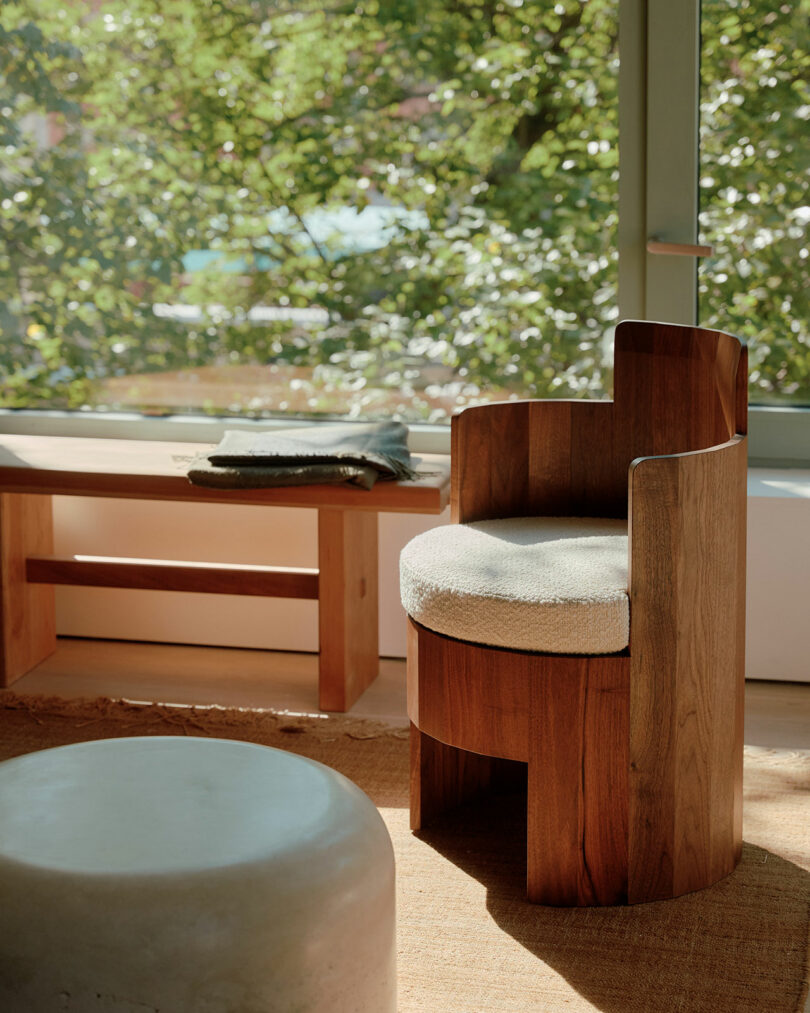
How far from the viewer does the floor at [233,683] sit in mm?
2512

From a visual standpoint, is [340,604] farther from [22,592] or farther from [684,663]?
[684,663]

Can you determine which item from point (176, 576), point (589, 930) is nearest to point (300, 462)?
point (176, 576)

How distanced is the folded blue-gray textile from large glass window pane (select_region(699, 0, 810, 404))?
2.86ft

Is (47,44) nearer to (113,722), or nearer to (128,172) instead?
(128,172)

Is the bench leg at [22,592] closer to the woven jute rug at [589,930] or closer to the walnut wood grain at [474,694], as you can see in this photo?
the woven jute rug at [589,930]

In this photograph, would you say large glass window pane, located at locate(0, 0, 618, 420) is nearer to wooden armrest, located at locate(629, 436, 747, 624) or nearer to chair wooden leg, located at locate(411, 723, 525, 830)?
chair wooden leg, located at locate(411, 723, 525, 830)

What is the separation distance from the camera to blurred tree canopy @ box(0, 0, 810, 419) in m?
2.79

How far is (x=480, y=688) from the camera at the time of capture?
1.73 metres

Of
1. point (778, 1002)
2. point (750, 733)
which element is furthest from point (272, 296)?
point (778, 1002)

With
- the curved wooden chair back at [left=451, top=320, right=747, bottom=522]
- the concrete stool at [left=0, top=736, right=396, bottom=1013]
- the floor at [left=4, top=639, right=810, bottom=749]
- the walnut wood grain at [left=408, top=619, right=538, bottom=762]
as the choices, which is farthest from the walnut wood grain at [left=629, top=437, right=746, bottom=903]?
the floor at [left=4, top=639, right=810, bottom=749]

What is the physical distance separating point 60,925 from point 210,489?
1.44 m

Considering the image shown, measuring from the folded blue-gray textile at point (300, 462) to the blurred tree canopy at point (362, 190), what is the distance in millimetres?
545

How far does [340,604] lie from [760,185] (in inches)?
51.6

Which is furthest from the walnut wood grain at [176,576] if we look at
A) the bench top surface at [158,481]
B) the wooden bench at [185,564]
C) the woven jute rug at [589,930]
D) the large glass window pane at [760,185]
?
the large glass window pane at [760,185]
